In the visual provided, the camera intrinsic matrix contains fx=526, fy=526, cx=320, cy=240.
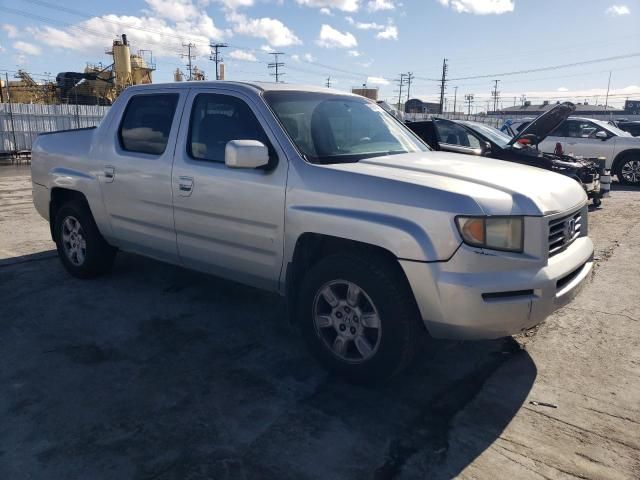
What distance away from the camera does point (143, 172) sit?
14.3 feet

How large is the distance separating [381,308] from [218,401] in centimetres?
111

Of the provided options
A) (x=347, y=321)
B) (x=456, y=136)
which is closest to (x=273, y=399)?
(x=347, y=321)

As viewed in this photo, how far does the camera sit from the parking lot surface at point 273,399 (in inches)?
101

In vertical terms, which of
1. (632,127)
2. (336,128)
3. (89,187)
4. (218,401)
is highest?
(632,127)

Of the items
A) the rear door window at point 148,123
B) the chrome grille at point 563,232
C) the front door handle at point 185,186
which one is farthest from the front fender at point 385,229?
the rear door window at point 148,123

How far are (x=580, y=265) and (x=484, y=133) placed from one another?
22.6ft

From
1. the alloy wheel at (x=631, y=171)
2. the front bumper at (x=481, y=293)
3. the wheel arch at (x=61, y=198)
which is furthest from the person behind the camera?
the alloy wheel at (x=631, y=171)

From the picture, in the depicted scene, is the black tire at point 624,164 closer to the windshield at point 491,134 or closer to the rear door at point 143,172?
the windshield at point 491,134

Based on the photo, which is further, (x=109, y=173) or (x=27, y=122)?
(x=27, y=122)

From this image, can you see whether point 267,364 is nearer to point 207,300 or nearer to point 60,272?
point 207,300

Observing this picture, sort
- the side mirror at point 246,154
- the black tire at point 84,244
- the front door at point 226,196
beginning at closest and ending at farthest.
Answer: the side mirror at point 246,154, the front door at point 226,196, the black tire at point 84,244

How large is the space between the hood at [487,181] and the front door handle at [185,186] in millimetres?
1262

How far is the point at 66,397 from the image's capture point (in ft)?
10.3

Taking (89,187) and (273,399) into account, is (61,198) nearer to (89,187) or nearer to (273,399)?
(89,187)
